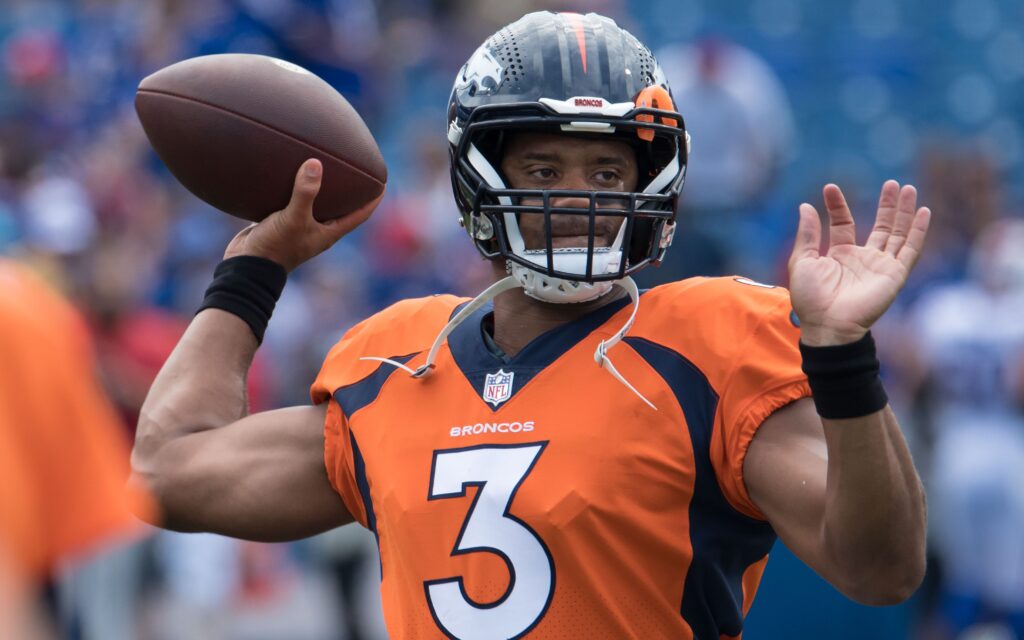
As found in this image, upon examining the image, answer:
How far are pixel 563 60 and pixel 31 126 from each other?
8.59m

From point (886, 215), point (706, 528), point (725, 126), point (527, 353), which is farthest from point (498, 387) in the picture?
point (725, 126)

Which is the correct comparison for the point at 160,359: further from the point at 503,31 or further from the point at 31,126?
the point at 31,126

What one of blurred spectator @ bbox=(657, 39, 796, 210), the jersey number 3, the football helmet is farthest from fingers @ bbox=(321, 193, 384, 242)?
blurred spectator @ bbox=(657, 39, 796, 210)

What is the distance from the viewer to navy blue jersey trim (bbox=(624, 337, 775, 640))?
2.46m

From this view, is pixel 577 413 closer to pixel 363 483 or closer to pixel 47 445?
pixel 363 483

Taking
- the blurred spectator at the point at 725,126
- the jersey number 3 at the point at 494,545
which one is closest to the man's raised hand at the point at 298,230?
the jersey number 3 at the point at 494,545

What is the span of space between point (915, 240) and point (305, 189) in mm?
1180

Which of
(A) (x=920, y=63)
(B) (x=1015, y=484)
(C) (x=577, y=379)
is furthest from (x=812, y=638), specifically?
Answer: (A) (x=920, y=63)

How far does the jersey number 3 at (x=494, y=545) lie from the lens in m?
2.44

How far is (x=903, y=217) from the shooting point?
7.81 feet

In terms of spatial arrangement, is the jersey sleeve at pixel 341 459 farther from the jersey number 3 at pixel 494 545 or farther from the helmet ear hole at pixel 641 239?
the helmet ear hole at pixel 641 239

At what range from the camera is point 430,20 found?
1270cm

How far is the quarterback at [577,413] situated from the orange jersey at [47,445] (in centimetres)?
66

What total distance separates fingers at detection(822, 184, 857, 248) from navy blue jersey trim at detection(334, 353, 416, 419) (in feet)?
2.69
